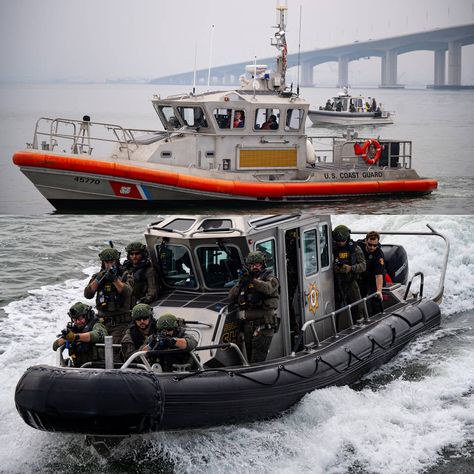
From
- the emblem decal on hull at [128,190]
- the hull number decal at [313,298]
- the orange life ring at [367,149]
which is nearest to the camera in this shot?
the hull number decal at [313,298]

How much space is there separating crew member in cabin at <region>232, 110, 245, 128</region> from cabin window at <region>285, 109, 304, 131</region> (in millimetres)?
776

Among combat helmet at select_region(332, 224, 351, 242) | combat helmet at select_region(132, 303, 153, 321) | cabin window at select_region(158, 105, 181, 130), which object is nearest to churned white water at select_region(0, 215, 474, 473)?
combat helmet at select_region(132, 303, 153, 321)

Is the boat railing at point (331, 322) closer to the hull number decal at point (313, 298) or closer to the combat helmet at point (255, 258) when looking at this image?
the hull number decal at point (313, 298)

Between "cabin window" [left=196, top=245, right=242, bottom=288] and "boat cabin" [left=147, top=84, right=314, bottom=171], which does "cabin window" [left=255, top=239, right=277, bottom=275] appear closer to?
"cabin window" [left=196, top=245, right=242, bottom=288]

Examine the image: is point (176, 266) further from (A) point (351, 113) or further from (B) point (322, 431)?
(A) point (351, 113)

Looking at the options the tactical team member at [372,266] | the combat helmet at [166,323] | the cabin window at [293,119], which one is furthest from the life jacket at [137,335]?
the cabin window at [293,119]

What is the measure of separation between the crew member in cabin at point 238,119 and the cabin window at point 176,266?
16.1 feet

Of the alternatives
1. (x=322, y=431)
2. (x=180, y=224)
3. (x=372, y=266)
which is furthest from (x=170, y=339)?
(x=372, y=266)

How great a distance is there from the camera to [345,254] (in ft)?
28.4

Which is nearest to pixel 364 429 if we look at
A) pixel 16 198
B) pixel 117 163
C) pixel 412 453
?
pixel 412 453

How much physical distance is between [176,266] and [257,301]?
2.75 feet

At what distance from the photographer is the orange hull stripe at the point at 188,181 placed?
1144cm

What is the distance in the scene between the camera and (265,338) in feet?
24.4

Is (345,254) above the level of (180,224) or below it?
below
